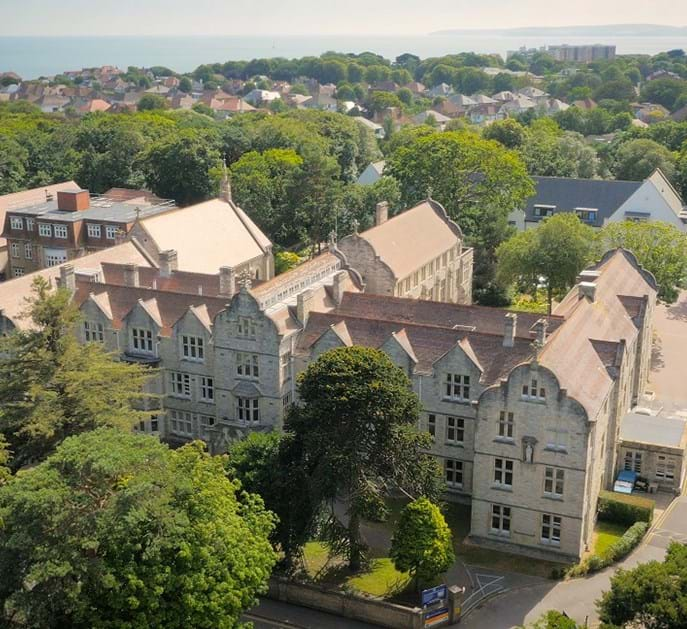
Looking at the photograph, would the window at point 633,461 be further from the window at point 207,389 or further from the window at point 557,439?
the window at point 207,389

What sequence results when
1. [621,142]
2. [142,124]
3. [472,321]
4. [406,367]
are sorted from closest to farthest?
[406,367], [472,321], [142,124], [621,142]

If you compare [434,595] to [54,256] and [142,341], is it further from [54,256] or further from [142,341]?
[54,256]

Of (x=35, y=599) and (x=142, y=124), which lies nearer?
(x=35, y=599)

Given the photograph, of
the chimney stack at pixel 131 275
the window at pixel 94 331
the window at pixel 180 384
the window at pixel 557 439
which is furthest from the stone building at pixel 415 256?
the window at pixel 557 439

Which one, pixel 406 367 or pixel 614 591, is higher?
pixel 406 367

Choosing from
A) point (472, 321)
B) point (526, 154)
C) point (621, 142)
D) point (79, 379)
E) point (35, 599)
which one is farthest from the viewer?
point (621, 142)

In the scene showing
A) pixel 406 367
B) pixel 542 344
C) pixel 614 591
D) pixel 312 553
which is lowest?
pixel 312 553

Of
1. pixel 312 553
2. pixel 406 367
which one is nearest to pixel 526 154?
pixel 406 367

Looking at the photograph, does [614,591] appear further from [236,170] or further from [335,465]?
[236,170]
